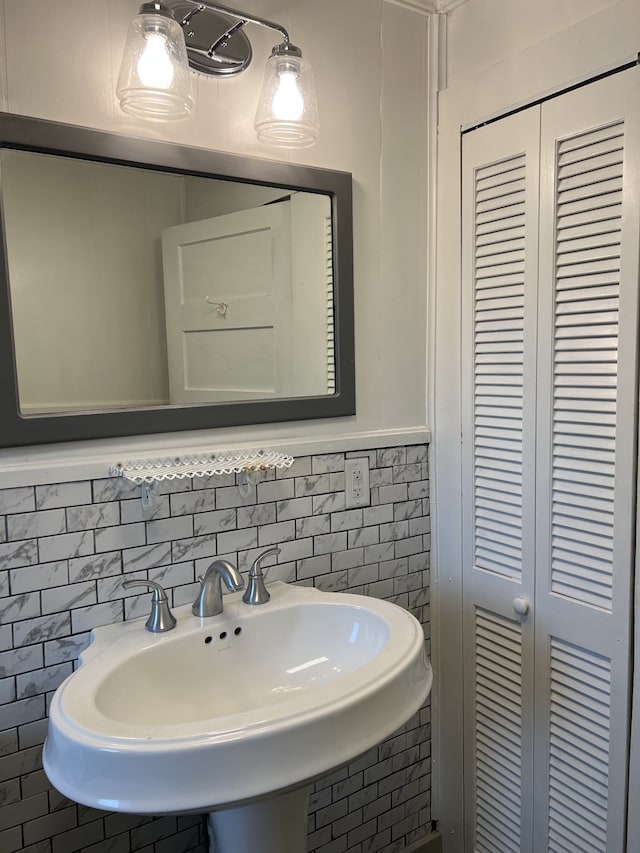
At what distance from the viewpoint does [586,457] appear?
1347 millimetres

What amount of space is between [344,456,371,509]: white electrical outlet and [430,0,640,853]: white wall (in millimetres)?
221

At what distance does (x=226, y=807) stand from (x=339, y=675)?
0.44 m

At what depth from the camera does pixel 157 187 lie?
1316 millimetres

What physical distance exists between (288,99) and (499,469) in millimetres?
933

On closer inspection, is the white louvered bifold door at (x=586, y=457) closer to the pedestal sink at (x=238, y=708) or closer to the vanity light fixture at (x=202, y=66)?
the pedestal sink at (x=238, y=708)

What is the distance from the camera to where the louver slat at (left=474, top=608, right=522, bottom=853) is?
1.55m

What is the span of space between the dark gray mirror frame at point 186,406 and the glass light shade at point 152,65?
9cm

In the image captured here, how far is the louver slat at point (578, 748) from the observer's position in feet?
4.44

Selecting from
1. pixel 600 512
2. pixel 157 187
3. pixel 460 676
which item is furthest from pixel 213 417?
pixel 460 676

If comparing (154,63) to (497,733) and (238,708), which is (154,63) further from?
(497,733)

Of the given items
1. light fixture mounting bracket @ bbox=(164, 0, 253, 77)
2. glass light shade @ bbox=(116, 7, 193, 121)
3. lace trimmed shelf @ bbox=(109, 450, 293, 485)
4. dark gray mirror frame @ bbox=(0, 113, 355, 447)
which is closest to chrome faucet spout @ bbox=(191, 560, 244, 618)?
lace trimmed shelf @ bbox=(109, 450, 293, 485)

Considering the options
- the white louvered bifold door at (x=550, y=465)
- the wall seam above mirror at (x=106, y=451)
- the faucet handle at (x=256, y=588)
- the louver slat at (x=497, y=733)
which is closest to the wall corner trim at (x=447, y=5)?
the white louvered bifold door at (x=550, y=465)

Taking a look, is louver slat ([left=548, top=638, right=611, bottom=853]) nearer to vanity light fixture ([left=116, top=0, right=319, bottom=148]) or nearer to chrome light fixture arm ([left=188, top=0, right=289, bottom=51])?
vanity light fixture ([left=116, top=0, right=319, bottom=148])

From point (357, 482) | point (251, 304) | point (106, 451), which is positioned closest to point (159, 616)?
point (106, 451)
